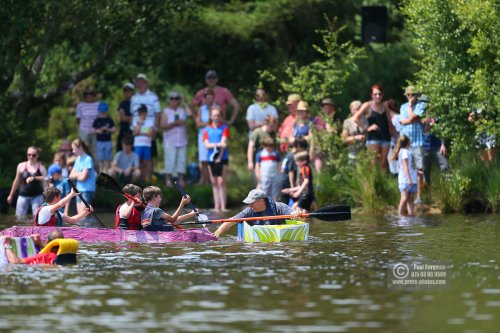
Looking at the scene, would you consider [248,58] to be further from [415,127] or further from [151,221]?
[151,221]

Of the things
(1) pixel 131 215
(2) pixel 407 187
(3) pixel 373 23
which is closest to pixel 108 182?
(1) pixel 131 215

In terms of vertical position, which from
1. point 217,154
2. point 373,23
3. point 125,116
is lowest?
point 217,154

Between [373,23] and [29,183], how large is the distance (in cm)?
878

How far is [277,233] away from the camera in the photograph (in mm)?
21109

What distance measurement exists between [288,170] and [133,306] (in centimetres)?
1199

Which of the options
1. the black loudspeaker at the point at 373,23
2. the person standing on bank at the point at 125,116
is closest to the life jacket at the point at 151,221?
the person standing on bank at the point at 125,116

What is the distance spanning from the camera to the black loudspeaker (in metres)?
29.9

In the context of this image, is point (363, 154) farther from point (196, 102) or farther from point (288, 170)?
point (196, 102)

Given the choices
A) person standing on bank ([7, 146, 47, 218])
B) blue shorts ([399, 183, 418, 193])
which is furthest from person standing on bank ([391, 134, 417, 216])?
person standing on bank ([7, 146, 47, 218])

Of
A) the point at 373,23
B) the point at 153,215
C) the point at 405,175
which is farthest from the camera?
the point at 373,23

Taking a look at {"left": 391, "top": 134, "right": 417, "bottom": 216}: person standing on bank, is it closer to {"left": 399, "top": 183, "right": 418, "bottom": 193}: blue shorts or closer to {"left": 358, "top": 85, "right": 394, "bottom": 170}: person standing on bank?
{"left": 399, "top": 183, "right": 418, "bottom": 193}: blue shorts

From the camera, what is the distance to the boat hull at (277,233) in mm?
21031

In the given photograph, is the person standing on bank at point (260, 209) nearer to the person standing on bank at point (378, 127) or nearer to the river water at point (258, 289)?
the river water at point (258, 289)

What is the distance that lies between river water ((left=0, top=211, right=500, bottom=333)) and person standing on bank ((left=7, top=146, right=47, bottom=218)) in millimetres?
5585
